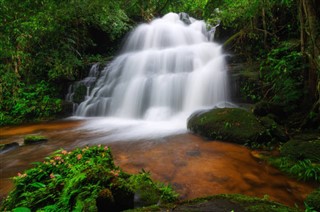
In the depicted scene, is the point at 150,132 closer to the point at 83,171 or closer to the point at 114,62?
the point at 83,171


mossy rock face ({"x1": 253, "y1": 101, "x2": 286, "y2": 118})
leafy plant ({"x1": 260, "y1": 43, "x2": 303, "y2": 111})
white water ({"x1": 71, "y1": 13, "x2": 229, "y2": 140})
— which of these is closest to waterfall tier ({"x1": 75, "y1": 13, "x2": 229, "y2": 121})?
white water ({"x1": 71, "y1": 13, "x2": 229, "y2": 140})

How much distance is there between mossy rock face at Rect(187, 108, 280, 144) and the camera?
5.21 meters

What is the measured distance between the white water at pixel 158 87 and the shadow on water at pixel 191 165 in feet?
3.85

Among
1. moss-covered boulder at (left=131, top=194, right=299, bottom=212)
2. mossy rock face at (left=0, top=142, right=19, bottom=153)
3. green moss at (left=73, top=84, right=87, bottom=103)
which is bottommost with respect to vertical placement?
mossy rock face at (left=0, top=142, right=19, bottom=153)

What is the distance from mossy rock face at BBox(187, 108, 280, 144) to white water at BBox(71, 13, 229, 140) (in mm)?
862

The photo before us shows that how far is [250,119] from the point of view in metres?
5.61

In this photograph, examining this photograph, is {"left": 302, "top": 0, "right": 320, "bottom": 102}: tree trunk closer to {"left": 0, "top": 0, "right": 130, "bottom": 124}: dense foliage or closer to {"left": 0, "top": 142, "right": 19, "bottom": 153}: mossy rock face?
{"left": 0, "top": 0, "right": 130, "bottom": 124}: dense foliage

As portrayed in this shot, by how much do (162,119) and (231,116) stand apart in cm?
350

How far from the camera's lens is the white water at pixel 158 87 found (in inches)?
335

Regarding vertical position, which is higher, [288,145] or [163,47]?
[163,47]

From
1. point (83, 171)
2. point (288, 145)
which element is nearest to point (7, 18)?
point (83, 171)

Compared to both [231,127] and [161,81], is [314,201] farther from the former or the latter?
[161,81]

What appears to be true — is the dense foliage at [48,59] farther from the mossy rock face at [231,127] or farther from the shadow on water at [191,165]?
the mossy rock face at [231,127]

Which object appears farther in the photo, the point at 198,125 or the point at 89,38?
the point at 89,38
